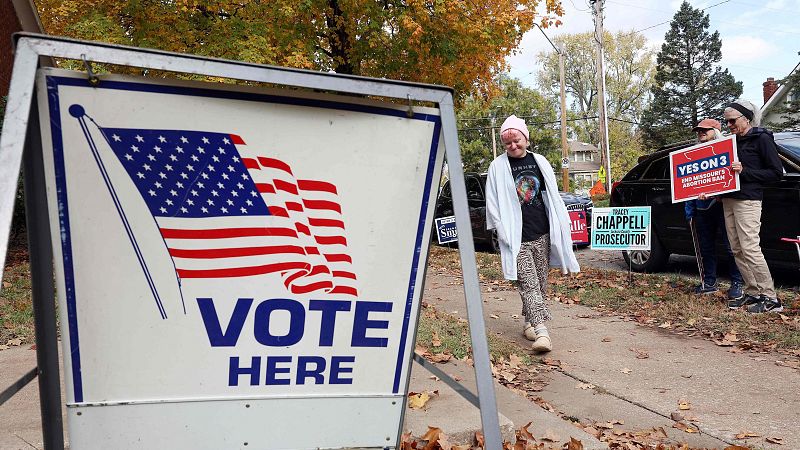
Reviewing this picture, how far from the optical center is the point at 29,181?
207 cm

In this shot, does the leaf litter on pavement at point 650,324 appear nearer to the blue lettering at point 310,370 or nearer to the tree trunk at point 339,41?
the blue lettering at point 310,370

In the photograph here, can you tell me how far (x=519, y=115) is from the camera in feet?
193

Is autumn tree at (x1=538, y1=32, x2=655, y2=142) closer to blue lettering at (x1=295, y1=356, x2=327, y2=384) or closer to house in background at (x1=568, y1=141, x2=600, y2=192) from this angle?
house in background at (x1=568, y1=141, x2=600, y2=192)

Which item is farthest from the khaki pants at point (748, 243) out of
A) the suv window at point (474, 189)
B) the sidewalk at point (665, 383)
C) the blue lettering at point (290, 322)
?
the suv window at point (474, 189)

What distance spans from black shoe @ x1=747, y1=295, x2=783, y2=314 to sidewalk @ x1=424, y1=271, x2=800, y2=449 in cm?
102

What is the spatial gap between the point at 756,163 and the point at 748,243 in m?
0.81

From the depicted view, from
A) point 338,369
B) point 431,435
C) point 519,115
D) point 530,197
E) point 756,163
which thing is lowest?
point 431,435

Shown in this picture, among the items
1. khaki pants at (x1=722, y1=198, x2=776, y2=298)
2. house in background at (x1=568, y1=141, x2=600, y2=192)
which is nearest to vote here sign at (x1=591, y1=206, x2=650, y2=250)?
khaki pants at (x1=722, y1=198, x2=776, y2=298)

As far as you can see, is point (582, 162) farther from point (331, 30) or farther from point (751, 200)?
point (751, 200)

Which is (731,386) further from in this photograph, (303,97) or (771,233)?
(303,97)

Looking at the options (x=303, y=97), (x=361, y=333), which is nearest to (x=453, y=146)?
(x=303, y=97)

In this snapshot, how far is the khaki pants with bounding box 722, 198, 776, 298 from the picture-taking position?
6.56 metres

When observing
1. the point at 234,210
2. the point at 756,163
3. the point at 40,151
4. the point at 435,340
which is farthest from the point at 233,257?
the point at 756,163

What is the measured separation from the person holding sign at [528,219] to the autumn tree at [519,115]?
50374 mm
